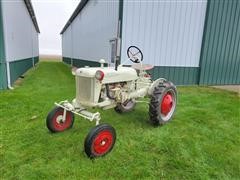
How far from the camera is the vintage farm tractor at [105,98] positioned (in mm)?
2553

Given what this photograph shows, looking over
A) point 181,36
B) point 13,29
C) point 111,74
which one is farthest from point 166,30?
point 13,29

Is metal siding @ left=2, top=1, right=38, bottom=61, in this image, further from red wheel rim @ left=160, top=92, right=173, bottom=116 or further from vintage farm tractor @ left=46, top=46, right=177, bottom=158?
red wheel rim @ left=160, top=92, right=173, bottom=116

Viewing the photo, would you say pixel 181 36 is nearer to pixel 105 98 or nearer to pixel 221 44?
pixel 221 44

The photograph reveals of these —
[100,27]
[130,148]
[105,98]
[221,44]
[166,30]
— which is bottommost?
[130,148]

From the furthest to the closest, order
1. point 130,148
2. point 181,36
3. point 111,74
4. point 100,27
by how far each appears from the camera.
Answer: point 100,27
point 181,36
point 111,74
point 130,148

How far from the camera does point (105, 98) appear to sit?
3.05 m

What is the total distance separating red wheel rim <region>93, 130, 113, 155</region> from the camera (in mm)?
2469

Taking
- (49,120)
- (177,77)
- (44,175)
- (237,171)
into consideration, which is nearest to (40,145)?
(49,120)

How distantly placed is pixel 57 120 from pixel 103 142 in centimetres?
99

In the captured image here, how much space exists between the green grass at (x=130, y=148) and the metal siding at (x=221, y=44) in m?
4.31

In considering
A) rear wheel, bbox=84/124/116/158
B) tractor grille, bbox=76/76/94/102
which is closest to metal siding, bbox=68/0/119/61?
tractor grille, bbox=76/76/94/102

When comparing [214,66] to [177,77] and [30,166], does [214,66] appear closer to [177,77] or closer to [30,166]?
[177,77]

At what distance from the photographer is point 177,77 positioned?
7.99 metres

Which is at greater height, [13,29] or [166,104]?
[13,29]
